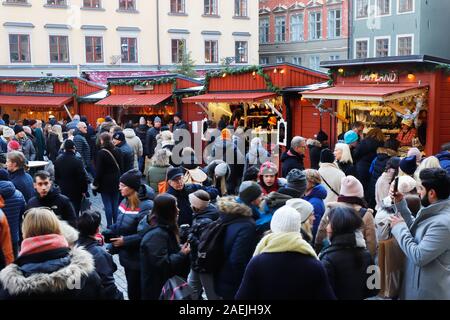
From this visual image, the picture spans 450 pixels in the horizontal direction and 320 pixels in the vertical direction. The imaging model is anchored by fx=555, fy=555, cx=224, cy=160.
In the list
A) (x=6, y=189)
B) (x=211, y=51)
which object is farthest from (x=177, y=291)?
(x=211, y=51)

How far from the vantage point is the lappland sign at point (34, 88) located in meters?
26.9

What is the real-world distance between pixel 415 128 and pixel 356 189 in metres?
8.00

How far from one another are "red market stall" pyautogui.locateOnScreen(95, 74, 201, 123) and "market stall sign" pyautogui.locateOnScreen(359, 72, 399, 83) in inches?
332

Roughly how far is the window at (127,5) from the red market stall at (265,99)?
1968cm

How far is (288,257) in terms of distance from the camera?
370 cm

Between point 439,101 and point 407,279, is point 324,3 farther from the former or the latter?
point 407,279

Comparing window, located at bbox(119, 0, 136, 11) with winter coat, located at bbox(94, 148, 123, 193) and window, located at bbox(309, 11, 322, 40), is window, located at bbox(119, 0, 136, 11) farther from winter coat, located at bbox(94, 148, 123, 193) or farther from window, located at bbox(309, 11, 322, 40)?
winter coat, located at bbox(94, 148, 123, 193)

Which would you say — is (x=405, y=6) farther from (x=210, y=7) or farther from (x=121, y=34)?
(x=121, y=34)

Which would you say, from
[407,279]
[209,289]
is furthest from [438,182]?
[209,289]

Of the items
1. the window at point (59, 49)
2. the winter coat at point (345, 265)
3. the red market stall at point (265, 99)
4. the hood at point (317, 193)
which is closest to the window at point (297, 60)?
the window at point (59, 49)

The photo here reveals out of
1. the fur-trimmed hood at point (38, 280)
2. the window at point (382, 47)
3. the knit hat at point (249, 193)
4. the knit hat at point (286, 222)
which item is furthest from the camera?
the window at point (382, 47)

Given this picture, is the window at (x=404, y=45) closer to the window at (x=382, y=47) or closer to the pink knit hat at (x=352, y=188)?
the window at (x=382, y=47)

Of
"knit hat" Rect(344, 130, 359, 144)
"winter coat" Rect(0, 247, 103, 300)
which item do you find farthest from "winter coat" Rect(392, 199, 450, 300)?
"knit hat" Rect(344, 130, 359, 144)

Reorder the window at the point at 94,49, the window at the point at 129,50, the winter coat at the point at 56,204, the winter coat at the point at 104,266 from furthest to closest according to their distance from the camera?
1. the window at the point at 129,50
2. the window at the point at 94,49
3. the winter coat at the point at 56,204
4. the winter coat at the point at 104,266
